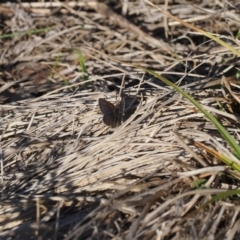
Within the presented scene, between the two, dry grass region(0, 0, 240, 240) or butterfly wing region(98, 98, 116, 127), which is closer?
dry grass region(0, 0, 240, 240)

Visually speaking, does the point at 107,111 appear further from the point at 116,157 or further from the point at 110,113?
the point at 116,157

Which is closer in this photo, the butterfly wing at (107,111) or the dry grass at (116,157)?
the dry grass at (116,157)

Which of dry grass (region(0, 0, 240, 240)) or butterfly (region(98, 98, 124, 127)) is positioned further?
butterfly (region(98, 98, 124, 127))

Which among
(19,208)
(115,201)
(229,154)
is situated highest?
(229,154)

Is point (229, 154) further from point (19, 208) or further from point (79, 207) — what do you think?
point (19, 208)

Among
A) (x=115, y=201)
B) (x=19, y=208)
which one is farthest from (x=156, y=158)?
(x=19, y=208)

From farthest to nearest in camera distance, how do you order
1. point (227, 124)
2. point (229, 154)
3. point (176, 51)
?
point (176, 51), point (227, 124), point (229, 154)

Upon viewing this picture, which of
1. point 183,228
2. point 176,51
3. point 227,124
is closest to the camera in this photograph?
point 183,228

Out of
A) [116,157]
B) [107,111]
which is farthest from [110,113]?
[116,157]
